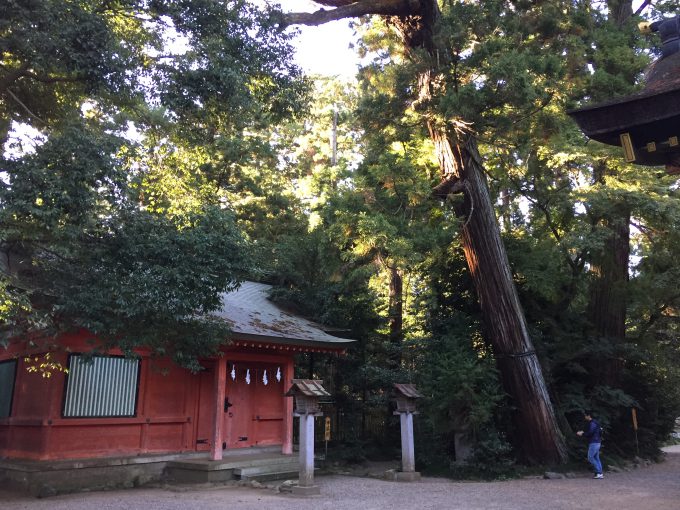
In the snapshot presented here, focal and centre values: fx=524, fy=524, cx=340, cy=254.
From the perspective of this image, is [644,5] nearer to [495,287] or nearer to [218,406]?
[495,287]

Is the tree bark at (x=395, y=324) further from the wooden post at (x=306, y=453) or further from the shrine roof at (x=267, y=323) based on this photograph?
the wooden post at (x=306, y=453)

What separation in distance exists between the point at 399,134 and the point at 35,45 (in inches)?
285

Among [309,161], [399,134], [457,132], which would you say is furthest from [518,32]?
[309,161]

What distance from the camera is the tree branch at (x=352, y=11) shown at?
10.2 m

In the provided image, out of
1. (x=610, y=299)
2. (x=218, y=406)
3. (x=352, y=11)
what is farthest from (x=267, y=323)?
(x=610, y=299)

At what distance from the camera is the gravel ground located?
314 inches

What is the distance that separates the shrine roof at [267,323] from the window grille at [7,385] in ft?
14.4

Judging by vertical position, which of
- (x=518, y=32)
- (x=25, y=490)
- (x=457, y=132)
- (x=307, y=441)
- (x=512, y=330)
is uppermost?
(x=518, y=32)

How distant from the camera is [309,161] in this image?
28.1 meters

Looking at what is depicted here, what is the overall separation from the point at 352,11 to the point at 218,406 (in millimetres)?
8821

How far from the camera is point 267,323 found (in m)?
12.7

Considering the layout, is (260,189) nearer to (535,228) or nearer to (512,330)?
(535,228)

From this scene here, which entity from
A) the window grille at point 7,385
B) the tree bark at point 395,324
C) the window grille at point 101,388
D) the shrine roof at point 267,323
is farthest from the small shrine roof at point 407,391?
the window grille at point 7,385

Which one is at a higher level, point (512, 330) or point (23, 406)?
point (512, 330)
